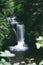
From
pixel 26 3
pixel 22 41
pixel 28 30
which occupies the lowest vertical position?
pixel 22 41

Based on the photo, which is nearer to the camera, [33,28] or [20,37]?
[33,28]

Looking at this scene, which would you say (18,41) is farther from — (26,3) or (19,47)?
(26,3)

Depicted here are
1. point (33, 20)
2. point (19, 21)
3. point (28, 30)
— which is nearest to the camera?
point (33, 20)

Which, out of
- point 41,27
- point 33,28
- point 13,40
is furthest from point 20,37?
point 41,27

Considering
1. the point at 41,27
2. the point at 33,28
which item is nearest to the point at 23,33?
the point at 33,28

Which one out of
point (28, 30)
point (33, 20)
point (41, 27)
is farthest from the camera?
point (28, 30)

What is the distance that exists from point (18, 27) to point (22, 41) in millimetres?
760

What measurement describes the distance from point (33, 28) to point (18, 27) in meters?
2.48

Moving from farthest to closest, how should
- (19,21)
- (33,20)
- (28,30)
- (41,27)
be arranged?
(19,21) → (28,30) → (33,20) → (41,27)

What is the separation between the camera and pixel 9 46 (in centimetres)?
1054

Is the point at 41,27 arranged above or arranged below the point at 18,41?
above

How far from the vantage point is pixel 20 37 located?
12.1 metres

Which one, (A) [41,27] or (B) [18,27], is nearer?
(A) [41,27]

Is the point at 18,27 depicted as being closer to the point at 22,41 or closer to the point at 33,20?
the point at 22,41
